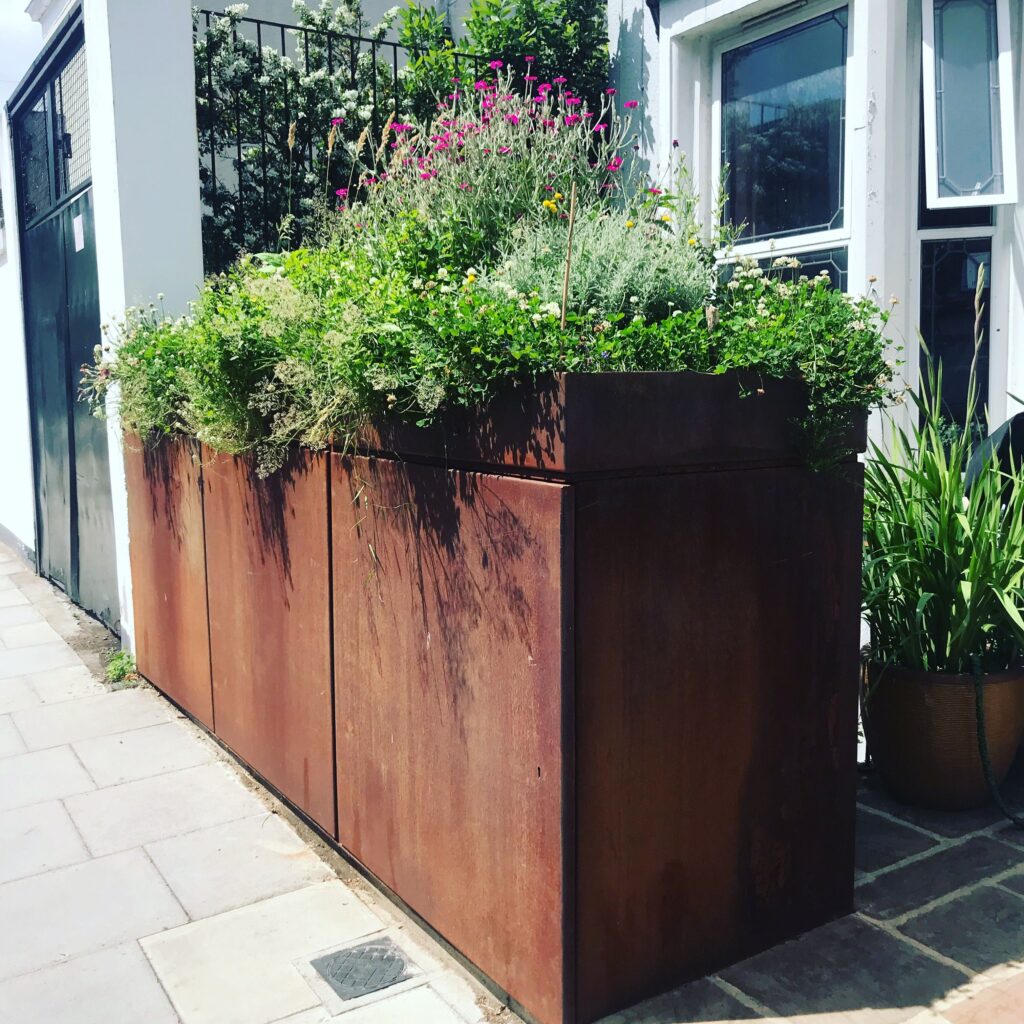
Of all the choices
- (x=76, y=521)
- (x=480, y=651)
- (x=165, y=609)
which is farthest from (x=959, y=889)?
(x=76, y=521)

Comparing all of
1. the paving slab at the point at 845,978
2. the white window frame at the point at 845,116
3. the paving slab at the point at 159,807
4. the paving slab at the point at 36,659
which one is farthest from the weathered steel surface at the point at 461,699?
the paving slab at the point at 36,659

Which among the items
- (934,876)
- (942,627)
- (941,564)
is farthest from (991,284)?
(934,876)

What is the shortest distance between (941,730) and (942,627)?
1.08 ft

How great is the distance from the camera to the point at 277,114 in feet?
22.4

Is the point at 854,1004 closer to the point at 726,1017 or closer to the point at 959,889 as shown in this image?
the point at 726,1017

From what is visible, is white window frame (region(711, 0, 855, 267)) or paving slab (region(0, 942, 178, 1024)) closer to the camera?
paving slab (region(0, 942, 178, 1024))

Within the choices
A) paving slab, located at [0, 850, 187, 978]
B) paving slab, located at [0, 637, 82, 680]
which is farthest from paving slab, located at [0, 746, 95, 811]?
paving slab, located at [0, 637, 82, 680]

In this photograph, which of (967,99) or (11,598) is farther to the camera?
(11,598)

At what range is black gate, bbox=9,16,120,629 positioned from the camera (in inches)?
231

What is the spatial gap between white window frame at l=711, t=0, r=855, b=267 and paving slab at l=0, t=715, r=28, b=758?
365 cm

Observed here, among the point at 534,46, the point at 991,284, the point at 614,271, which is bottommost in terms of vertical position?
the point at 614,271

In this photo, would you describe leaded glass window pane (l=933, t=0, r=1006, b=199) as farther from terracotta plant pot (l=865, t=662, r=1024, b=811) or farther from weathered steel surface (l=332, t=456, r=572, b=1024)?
weathered steel surface (l=332, t=456, r=572, b=1024)

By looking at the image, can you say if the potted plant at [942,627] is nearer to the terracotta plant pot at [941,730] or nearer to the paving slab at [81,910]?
the terracotta plant pot at [941,730]

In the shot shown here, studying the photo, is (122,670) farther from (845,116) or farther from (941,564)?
(845,116)
